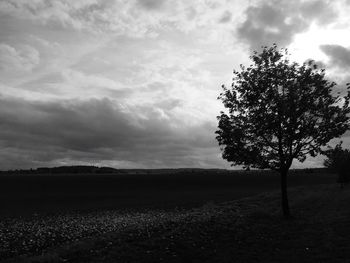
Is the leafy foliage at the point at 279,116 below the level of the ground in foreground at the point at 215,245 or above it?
above

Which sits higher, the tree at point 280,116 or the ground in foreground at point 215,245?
the tree at point 280,116

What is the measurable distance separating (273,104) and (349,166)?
52910 millimetres

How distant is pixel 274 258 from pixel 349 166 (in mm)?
67591

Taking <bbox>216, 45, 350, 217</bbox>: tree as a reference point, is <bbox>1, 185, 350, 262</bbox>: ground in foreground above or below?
below

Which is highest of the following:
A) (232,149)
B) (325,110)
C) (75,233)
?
(325,110)

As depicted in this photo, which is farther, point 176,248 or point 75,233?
point 75,233

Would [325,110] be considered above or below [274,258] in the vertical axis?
above

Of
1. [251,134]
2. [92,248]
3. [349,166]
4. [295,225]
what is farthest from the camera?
[349,166]

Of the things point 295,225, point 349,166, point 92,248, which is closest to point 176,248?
point 92,248

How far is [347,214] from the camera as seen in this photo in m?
30.3

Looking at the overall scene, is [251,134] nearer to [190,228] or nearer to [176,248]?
[190,228]

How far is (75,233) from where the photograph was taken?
1055 inches

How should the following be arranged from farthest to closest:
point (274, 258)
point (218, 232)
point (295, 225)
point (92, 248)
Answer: point (295, 225) → point (218, 232) → point (92, 248) → point (274, 258)

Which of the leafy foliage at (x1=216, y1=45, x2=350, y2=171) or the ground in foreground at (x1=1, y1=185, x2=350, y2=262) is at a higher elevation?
the leafy foliage at (x1=216, y1=45, x2=350, y2=171)
